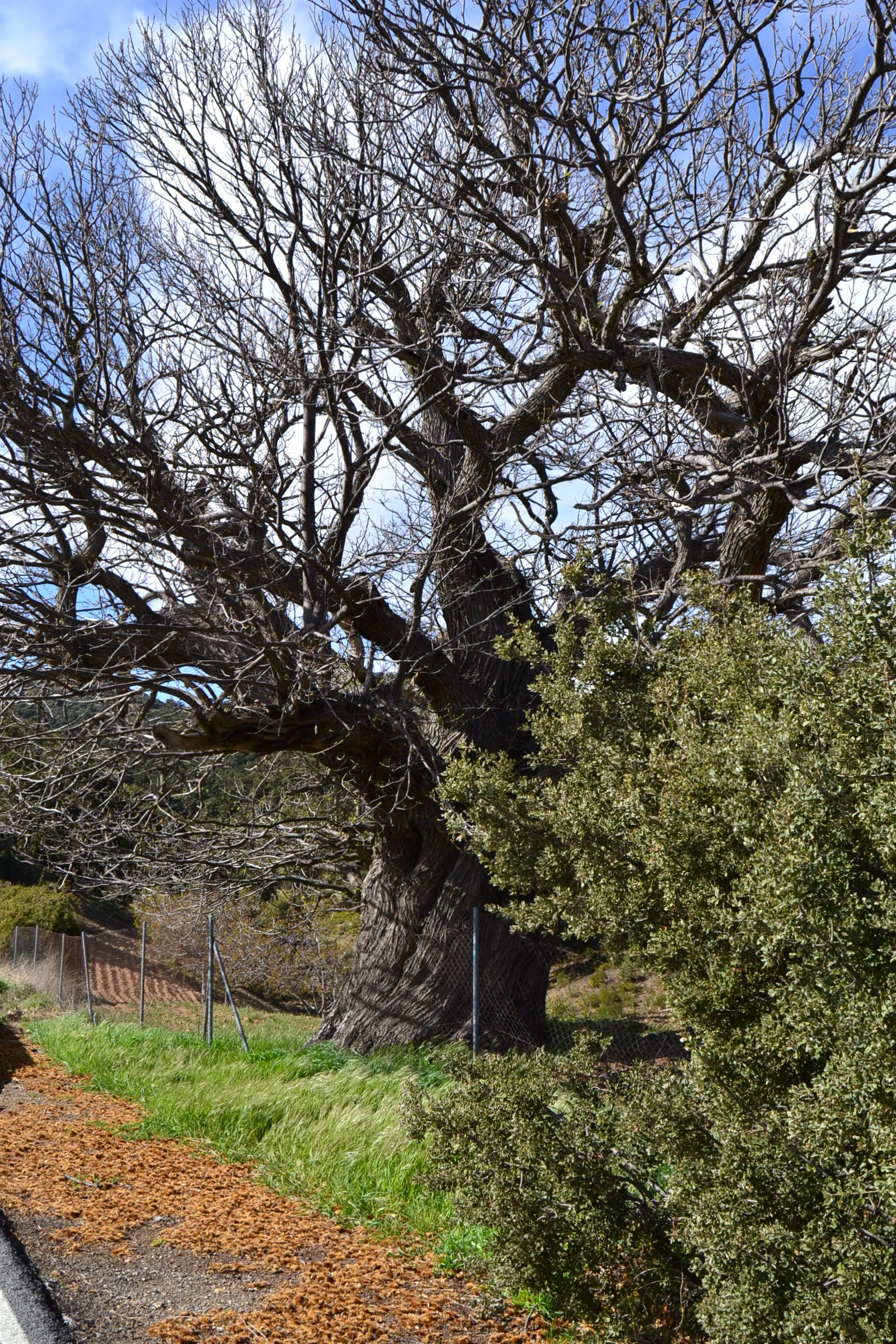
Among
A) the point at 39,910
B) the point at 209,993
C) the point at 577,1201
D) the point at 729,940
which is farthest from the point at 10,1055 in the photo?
the point at 39,910

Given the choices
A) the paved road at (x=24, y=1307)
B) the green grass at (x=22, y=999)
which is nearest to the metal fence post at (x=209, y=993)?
the paved road at (x=24, y=1307)

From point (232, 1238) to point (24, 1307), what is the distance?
4.02ft

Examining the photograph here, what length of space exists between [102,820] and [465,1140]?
22.0ft

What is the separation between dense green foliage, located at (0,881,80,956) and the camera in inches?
1029

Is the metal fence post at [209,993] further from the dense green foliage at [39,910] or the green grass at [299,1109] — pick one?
the dense green foliage at [39,910]

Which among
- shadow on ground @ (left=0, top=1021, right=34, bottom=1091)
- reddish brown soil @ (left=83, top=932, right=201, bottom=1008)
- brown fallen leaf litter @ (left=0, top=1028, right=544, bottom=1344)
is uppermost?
brown fallen leaf litter @ (left=0, top=1028, right=544, bottom=1344)

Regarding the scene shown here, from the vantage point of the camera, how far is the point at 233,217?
7.07 metres

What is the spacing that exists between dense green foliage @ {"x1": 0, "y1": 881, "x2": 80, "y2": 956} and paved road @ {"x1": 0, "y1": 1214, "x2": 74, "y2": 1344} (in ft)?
73.4

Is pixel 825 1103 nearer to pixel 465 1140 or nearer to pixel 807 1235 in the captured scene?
pixel 807 1235

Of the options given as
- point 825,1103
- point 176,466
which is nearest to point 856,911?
point 825,1103

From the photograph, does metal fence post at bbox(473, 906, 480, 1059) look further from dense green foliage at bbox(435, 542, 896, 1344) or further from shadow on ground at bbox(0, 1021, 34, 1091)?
shadow on ground at bbox(0, 1021, 34, 1091)

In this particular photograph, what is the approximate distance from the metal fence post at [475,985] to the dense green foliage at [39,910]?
1952cm

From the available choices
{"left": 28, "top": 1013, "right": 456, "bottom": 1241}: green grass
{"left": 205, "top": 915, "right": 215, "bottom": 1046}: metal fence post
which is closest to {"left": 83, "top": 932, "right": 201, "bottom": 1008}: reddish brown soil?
{"left": 205, "top": 915, "right": 215, "bottom": 1046}: metal fence post

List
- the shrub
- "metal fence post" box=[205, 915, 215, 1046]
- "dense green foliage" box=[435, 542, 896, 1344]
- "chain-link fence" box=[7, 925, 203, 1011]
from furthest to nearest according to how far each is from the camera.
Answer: "chain-link fence" box=[7, 925, 203, 1011], "metal fence post" box=[205, 915, 215, 1046], the shrub, "dense green foliage" box=[435, 542, 896, 1344]
